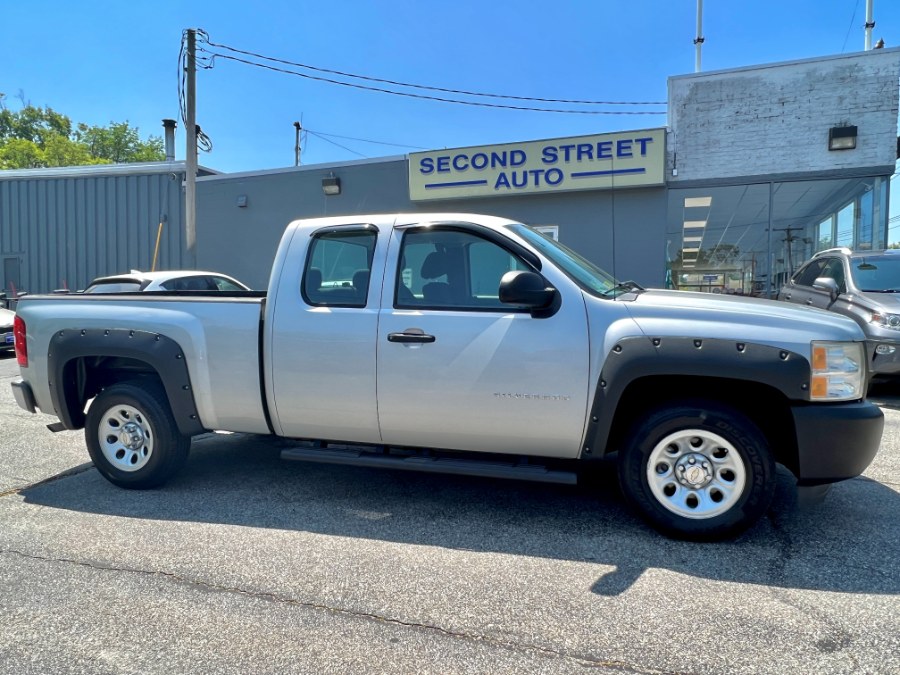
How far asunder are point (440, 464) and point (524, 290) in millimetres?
1225

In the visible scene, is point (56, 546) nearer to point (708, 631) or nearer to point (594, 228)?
point (708, 631)

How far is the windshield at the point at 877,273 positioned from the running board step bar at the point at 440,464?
6.47 m

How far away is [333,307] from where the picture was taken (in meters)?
4.12

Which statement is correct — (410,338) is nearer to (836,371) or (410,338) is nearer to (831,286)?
(836,371)

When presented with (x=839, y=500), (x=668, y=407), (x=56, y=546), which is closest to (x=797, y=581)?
(x=668, y=407)

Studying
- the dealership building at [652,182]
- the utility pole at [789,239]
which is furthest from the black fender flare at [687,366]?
the utility pole at [789,239]

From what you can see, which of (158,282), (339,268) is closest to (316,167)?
(158,282)

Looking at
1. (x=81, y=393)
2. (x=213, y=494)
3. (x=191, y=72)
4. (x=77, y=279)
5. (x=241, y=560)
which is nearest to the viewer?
(x=241, y=560)

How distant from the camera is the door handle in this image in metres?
3.85

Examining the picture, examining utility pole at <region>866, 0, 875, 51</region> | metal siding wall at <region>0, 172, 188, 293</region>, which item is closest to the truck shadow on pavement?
utility pole at <region>866, 0, 875, 51</region>

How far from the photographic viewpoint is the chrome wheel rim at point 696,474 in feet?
11.3

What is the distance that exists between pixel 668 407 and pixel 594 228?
945 cm

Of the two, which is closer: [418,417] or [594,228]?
[418,417]

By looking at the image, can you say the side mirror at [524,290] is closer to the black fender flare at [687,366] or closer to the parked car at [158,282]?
the black fender flare at [687,366]
